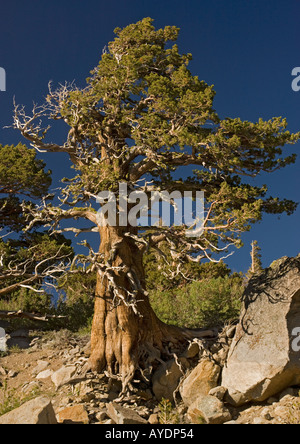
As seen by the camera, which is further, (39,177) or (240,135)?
(39,177)

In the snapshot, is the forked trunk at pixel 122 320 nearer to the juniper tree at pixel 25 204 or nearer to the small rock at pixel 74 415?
the small rock at pixel 74 415

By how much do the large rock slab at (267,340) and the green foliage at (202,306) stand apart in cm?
288

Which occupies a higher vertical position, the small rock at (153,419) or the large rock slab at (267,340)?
the large rock slab at (267,340)

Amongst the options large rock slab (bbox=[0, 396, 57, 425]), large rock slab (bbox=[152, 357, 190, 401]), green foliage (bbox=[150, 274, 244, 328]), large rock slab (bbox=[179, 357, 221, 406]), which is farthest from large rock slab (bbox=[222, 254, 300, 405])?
large rock slab (bbox=[0, 396, 57, 425])

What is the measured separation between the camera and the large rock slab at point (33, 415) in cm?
720

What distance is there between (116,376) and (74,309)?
21.6 ft

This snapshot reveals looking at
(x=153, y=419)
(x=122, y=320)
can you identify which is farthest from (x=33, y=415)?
(x=122, y=320)

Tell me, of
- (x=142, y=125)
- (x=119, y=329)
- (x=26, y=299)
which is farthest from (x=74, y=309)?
(x=142, y=125)

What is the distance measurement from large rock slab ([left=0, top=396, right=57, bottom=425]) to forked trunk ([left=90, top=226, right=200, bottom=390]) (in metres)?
3.24

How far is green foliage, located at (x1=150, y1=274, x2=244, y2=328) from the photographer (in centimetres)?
1445

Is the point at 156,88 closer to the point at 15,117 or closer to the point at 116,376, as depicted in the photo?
the point at 15,117

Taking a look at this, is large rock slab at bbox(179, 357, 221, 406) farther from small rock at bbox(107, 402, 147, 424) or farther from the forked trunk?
small rock at bbox(107, 402, 147, 424)

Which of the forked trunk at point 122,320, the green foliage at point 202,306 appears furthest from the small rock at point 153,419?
the green foliage at point 202,306

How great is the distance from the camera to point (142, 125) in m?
11.3
